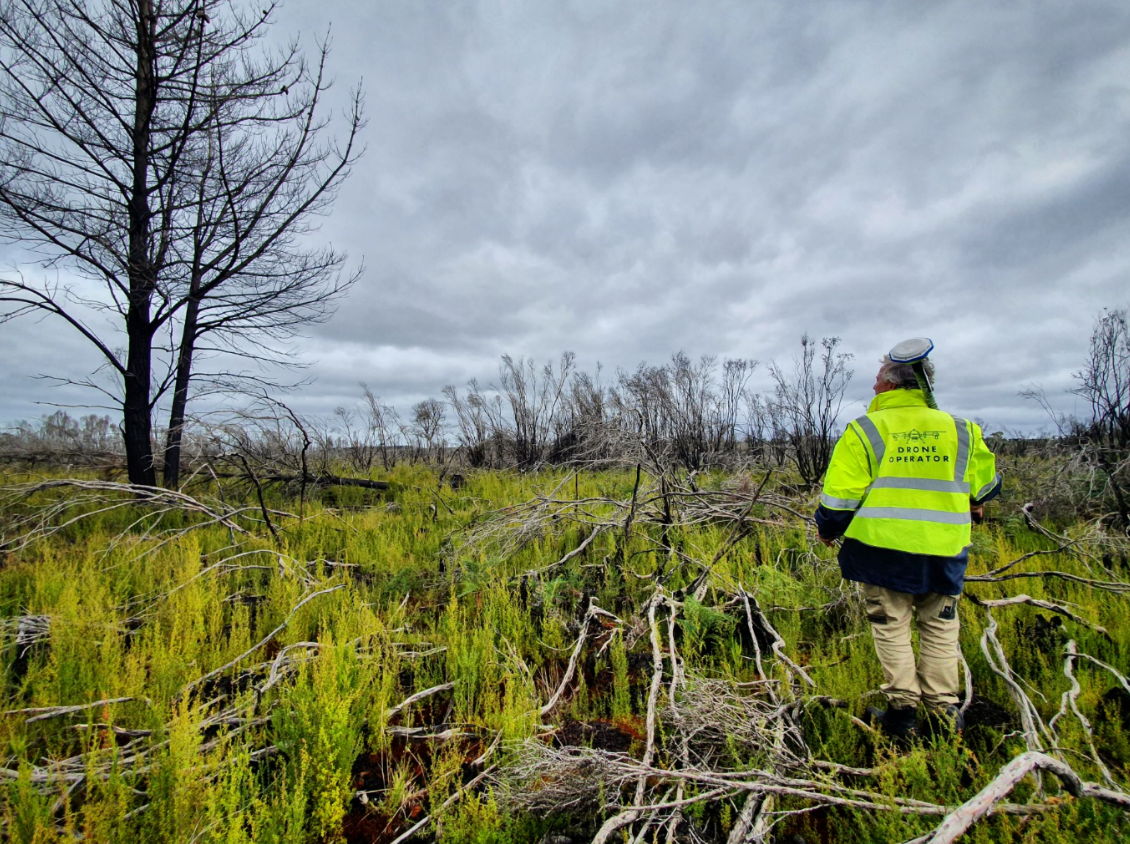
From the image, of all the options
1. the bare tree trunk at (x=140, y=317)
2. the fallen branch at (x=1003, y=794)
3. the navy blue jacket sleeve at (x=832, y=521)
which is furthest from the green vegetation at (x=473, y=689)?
the bare tree trunk at (x=140, y=317)

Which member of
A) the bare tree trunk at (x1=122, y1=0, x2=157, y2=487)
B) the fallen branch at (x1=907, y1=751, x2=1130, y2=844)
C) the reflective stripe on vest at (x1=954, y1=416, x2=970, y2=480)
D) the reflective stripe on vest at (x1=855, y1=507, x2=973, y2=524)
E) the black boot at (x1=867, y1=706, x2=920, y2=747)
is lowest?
the black boot at (x1=867, y1=706, x2=920, y2=747)

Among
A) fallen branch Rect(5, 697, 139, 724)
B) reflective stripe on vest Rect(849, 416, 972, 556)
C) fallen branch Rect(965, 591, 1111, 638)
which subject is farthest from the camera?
fallen branch Rect(965, 591, 1111, 638)

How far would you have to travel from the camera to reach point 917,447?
275 cm

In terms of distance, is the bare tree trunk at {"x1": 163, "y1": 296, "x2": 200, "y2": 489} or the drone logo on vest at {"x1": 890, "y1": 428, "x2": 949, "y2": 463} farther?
the bare tree trunk at {"x1": 163, "y1": 296, "x2": 200, "y2": 489}

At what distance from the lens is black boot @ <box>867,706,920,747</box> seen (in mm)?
2559

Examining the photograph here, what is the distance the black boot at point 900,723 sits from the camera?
8.39ft

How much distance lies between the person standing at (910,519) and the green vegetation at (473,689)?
33 cm

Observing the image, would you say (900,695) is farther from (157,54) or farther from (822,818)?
(157,54)

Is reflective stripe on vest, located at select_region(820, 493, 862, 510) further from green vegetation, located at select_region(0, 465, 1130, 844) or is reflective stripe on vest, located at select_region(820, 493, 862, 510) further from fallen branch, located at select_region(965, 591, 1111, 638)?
fallen branch, located at select_region(965, 591, 1111, 638)

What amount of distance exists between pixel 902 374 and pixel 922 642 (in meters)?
1.61

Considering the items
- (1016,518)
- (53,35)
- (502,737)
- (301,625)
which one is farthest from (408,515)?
(1016,518)

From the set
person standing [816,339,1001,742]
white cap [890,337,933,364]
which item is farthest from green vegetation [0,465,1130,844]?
white cap [890,337,933,364]

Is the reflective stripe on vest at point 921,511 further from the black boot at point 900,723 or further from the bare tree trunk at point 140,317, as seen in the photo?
the bare tree trunk at point 140,317

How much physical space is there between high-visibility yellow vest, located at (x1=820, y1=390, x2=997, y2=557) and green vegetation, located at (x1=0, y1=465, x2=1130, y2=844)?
1.01m
